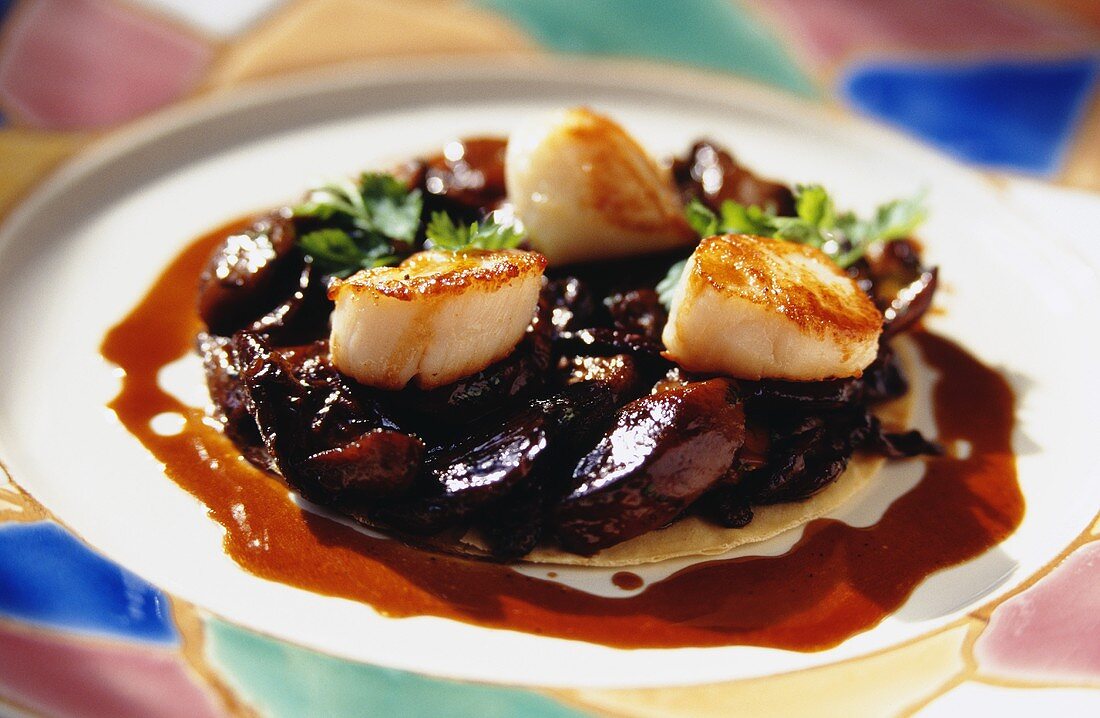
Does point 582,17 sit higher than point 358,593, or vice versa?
point 582,17

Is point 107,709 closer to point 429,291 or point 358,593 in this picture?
point 358,593

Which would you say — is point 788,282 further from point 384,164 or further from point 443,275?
point 384,164

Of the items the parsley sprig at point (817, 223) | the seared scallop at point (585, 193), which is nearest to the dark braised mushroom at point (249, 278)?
the seared scallop at point (585, 193)

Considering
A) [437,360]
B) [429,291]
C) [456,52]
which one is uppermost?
[456,52]

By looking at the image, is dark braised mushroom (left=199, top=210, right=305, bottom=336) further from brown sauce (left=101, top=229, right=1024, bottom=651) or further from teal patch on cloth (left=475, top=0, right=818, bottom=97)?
teal patch on cloth (left=475, top=0, right=818, bottom=97)

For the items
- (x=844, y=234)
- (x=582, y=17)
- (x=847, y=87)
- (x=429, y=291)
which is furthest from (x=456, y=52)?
(x=429, y=291)

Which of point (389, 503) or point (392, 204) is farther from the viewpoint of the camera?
point (392, 204)

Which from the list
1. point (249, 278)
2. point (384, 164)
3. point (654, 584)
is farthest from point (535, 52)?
point (654, 584)
